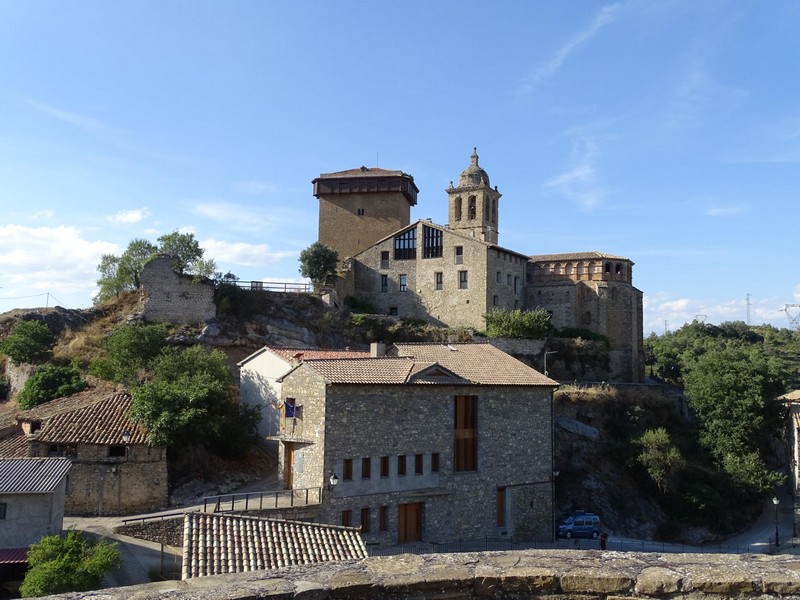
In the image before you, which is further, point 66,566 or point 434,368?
point 434,368

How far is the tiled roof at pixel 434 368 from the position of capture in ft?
80.5

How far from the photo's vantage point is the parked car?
101 feet

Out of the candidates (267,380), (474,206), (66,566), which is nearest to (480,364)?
(267,380)

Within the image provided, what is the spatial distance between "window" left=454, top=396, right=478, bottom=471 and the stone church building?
23.8 m

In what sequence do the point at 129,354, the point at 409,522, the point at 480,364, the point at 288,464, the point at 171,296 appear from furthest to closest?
the point at 171,296
the point at 129,354
the point at 480,364
the point at 288,464
the point at 409,522

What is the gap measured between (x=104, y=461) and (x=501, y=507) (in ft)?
49.7

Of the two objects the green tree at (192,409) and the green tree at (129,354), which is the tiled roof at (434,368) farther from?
the green tree at (129,354)

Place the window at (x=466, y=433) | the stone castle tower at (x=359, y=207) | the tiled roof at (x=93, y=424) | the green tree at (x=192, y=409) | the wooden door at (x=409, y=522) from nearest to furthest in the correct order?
the tiled roof at (x=93, y=424) → the wooden door at (x=409, y=522) → the green tree at (x=192, y=409) → the window at (x=466, y=433) → the stone castle tower at (x=359, y=207)

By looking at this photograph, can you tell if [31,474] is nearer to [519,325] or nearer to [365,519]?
[365,519]

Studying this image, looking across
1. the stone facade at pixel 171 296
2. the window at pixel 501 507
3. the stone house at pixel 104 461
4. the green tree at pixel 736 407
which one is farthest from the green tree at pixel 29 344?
the green tree at pixel 736 407

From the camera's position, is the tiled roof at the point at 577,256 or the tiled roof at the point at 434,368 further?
the tiled roof at the point at 577,256

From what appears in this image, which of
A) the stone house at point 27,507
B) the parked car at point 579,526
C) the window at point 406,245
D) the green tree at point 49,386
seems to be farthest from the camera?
the window at point 406,245

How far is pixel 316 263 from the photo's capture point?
50.8m

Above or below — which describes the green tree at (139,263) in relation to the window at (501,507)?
above
